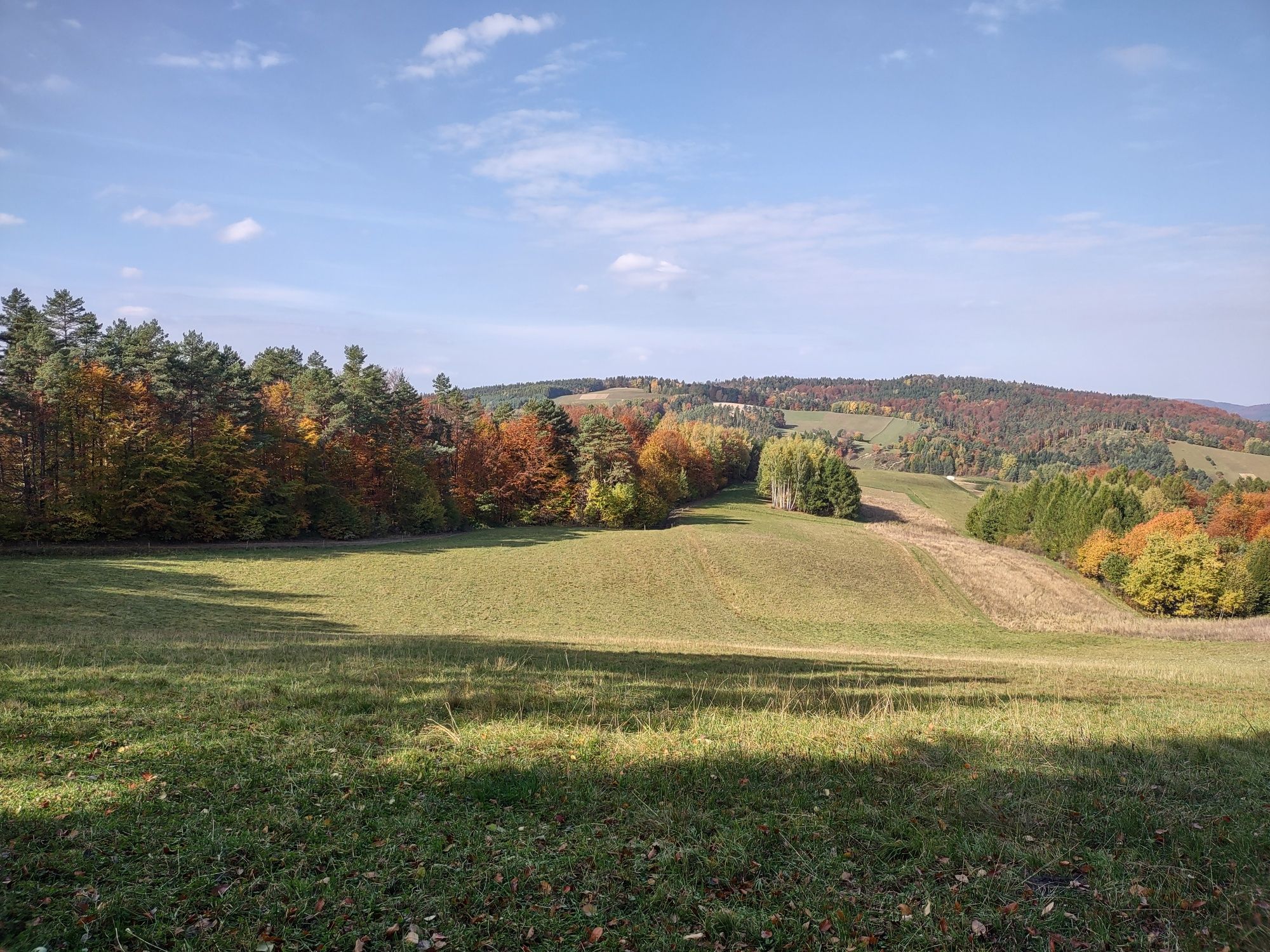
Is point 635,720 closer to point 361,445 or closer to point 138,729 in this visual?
point 138,729

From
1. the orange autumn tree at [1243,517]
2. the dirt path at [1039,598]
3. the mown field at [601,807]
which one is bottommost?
the dirt path at [1039,598]

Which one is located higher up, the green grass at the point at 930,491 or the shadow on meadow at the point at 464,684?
the shadow on meadow at the point at 464,684

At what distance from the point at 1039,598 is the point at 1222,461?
137520 millimetres

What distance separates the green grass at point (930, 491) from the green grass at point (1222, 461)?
4937 cm

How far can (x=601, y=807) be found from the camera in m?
6.61

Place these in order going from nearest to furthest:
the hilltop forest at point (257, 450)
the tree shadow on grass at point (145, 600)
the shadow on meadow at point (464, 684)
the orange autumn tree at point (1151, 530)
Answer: the shadow on meadow at point (464, 684)
the tree shadow on grass at point (145, 600)
the hilltop forest at point (257, 450)
the orange autumn tree at point (1151, 530)

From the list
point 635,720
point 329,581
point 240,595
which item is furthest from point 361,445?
point 635,720

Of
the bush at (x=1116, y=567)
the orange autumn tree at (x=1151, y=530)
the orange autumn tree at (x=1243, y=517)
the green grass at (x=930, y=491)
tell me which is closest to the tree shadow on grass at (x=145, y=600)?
the bush at (x=1116, y=567)

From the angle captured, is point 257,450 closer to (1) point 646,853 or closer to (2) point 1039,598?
(1) point 646,853

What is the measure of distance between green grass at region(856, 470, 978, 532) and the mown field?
101 metres

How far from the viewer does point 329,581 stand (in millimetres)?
39812

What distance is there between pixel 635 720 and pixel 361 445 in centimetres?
6128

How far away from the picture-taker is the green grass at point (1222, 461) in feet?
440

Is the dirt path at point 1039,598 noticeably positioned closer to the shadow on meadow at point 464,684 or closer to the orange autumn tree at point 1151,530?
the orange autumn tree at point 1151,530
